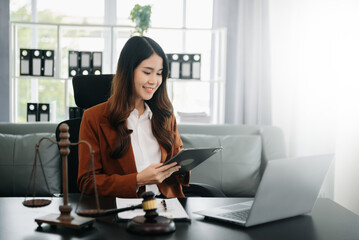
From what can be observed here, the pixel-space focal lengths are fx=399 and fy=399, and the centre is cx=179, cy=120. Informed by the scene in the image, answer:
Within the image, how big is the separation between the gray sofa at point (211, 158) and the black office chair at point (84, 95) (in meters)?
0.62

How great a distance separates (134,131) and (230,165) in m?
1.06

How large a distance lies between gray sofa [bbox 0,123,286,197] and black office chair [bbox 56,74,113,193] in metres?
0.62

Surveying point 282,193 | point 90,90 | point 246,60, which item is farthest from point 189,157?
point 246,60

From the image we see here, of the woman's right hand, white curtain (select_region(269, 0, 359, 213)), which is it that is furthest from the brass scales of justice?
white curtain (select_region(269, 0, 359, 213))

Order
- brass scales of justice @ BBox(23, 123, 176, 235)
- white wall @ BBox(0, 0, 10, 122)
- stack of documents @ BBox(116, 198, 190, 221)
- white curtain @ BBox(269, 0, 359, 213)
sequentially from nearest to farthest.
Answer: brass scales of justice @ BBox(23, 123, 176, 235) → stack of documents @ BBox(116, 198, 190, 221) → white curtain @ BBox(269, 0, 359, 213) → white wall @ BBox(0, 0, 10, 122)

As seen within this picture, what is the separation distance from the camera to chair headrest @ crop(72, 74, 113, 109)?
1.96m

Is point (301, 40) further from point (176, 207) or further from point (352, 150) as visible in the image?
point (176, 207)

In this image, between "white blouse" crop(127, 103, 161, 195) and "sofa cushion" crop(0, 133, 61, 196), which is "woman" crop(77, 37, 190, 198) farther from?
"sofa cushion" crop(0, 133, 61, 196)

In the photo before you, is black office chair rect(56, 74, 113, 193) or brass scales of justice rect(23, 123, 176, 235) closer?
brass scales of justice rect(23, 123, 176, 235)

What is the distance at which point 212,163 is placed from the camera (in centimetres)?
268

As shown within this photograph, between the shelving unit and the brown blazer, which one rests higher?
the shelving unit

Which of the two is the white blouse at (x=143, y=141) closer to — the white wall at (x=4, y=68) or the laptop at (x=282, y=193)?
the laptop at (x=282, y=193)

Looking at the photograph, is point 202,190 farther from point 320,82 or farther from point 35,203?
point 320,82

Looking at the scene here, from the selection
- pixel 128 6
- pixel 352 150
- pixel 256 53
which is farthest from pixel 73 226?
pixel 128 6
